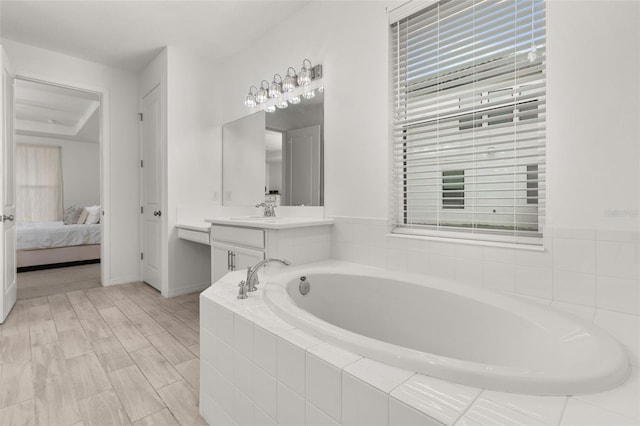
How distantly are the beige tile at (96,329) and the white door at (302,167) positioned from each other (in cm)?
164

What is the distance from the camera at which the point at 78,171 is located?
6684 mm

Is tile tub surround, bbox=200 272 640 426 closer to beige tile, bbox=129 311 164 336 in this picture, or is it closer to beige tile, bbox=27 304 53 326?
beige tile, bbox=129 311 164 336

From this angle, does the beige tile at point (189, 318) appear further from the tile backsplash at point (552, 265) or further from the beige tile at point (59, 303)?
the tile backsplash at point (552, 265)

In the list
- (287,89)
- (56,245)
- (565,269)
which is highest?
(287,89)

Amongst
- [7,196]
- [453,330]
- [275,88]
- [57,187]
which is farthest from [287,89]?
[57,187]

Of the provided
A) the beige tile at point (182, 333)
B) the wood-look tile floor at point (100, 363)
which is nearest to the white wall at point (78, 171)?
the wood-look tile floor at point (100, 363)

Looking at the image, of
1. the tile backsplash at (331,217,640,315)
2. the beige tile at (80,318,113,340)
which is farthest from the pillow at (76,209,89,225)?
the tile backsplash at (331,217,640,315)

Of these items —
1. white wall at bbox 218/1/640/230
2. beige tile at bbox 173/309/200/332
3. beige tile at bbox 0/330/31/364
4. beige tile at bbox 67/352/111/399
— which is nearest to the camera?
white wall at bbox 218/1/640/230

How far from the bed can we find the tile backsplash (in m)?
4.75

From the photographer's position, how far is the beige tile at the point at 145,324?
234 centimetres

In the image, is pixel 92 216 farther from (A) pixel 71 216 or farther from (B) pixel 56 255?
(B) pixel 56 255

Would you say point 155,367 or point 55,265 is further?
point 55,265

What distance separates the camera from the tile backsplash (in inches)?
49.7

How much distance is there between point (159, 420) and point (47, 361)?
1045mm
